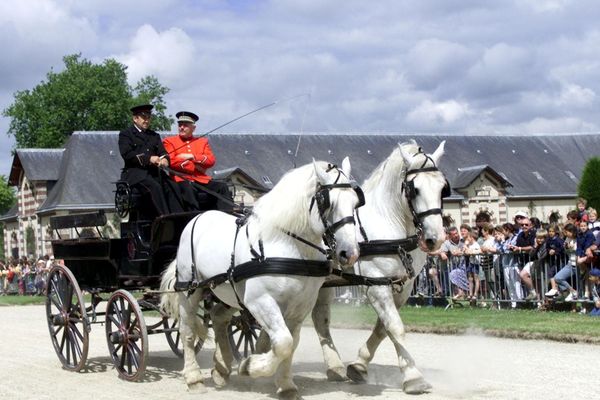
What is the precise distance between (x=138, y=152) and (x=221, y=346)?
245 cm

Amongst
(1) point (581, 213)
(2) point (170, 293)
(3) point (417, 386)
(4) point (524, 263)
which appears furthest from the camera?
(4) point (524, 263)

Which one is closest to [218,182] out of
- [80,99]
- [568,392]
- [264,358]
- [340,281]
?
[340,281]

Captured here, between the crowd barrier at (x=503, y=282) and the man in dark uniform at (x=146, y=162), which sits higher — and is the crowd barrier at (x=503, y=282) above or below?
below

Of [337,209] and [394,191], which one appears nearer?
[337,209]

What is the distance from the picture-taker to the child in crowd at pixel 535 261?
16172mm

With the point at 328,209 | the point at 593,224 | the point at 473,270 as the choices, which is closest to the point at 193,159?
the point at 328,209

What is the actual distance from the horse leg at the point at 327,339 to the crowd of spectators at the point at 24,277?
83.1 feet

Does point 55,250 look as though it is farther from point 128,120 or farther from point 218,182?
point 128,120

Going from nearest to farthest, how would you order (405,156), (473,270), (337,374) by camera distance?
1. (405,156)
2. (337,374)
3. (473,270)

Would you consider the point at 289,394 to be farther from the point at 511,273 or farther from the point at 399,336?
the point at 511,273

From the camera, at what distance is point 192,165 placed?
1023 centimetres

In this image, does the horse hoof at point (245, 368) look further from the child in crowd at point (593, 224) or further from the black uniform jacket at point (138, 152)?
the child in crowd at point (593, 224)

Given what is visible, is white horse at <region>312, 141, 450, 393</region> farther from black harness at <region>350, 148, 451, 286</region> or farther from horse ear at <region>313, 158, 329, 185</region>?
horse ear at <region>313, 158, 329, 185</region>

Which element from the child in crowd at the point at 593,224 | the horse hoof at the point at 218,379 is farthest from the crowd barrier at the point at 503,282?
the horse hoof at the point at 218,379
